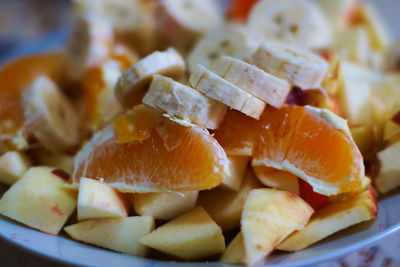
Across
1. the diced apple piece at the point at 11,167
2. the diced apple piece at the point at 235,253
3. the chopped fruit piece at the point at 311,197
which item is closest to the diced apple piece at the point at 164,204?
the diced apple piece at the point at 235,253

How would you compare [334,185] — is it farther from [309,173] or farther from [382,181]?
[382,181]

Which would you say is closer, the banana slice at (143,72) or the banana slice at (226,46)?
the banana slice at (143,72)

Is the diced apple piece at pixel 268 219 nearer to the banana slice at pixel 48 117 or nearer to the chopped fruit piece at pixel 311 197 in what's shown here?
the chopped fruit piece at pixel 311 197

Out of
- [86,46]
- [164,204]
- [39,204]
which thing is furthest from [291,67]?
[86,46]

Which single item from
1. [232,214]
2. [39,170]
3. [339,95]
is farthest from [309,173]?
[39,170]

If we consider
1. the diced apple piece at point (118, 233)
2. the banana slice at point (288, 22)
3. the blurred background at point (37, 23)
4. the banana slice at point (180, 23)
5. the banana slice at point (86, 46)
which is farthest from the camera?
the blurred background at point (37, 23)

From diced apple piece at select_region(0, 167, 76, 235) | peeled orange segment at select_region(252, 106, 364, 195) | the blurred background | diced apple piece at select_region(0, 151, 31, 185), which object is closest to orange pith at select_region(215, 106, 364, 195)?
peeled orange segment at select_region(252, 106, 364, 195)

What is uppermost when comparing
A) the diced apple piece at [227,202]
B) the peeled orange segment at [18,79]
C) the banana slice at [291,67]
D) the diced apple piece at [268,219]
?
the banana slice at [291,67]
